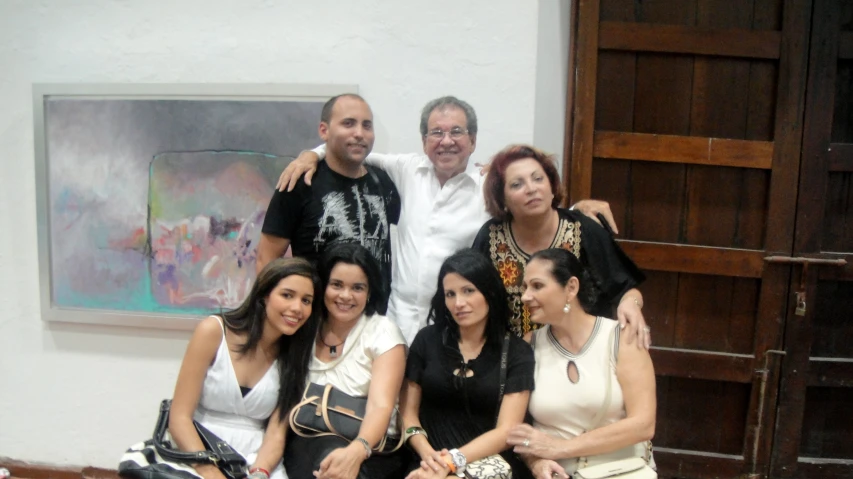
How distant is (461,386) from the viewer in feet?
5.62

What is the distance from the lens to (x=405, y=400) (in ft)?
5.93

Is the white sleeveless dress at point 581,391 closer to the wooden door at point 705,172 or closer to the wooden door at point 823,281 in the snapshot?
the wooden door at point 705,172

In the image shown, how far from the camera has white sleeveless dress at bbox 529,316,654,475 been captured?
64.0 inches

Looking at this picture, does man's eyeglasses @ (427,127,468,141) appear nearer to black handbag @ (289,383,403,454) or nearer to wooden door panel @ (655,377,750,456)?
black handbag @ (289,383,403,454)

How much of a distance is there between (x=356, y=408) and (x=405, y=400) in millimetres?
160

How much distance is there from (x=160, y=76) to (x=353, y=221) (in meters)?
1.24

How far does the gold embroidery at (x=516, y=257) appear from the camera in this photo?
1.81 metres

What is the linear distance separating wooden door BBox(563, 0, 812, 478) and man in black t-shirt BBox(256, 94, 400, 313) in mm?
888

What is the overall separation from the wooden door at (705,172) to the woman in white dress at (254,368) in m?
1.26

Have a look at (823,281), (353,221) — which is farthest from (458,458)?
(823,281)

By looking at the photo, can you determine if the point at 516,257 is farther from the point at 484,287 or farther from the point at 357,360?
the point at 357,360

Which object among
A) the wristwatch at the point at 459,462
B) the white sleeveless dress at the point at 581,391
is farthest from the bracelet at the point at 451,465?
the white sleeveless dress at the point at 581,391

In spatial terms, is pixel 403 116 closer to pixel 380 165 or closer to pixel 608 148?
pixel 380 165

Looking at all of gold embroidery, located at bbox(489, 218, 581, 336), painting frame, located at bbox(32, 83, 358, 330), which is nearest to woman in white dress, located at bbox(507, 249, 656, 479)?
gold embroidery, located at bbox(489, 218, 581, 336)
